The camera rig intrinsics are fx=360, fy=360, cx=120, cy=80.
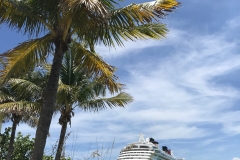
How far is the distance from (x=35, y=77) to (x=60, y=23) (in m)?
7.96

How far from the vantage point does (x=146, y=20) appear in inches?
356

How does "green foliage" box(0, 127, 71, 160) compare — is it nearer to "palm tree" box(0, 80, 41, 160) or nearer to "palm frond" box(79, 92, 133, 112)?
"palm tree" box(0, 80, 41, 160)

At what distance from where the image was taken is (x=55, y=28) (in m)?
9.27

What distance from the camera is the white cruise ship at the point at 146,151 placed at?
4284 centimetres

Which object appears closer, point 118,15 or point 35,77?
point 118,15

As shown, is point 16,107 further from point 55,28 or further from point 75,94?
point 55,28

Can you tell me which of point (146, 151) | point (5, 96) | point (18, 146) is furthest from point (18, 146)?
point (146, 151)

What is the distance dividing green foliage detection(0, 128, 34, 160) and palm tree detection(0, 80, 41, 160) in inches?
281

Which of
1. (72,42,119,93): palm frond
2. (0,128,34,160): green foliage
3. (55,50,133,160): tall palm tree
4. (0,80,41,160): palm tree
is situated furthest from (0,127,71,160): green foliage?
(72,42,119,93): palm frond

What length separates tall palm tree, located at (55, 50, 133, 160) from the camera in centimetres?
1531

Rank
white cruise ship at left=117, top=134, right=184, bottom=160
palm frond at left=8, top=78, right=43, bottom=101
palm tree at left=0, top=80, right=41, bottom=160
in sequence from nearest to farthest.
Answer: palm tree at left=0, top=80, right=41, bottom=160 < palm frond at left=8, top=78, right=43, bottom=101 < white cruise ship at left=117, top=134, right=184, bottom=160

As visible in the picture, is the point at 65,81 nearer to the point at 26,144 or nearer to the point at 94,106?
the point at 94,106

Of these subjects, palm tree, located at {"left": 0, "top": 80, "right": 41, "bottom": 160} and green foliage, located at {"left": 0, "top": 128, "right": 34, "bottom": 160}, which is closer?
palm tree, located at {"left": 0, "top": 80, "right": 41, "bottom": 160}

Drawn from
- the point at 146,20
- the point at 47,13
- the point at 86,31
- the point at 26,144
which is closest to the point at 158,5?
the point at 146,20
